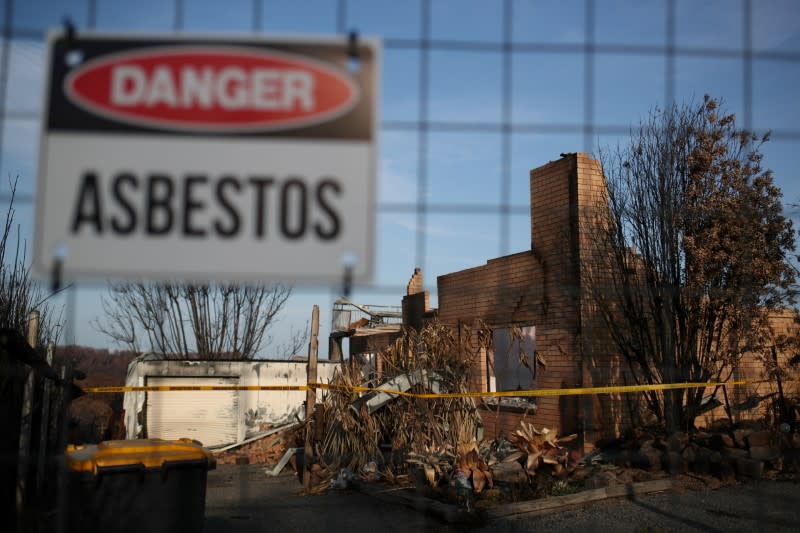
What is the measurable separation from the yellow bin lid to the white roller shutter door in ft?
29.0

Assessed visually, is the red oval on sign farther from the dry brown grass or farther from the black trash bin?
the dry brown grass

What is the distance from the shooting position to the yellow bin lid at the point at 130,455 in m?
4.61

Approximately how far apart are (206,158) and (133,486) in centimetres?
261

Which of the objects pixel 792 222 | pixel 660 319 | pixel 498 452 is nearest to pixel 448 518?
pixel 498 452

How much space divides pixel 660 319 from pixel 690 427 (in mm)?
1603

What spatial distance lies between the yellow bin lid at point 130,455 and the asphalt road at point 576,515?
2.83 metres

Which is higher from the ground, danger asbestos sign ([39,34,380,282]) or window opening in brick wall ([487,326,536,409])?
danger asbestos sign ([39,34,380,282])

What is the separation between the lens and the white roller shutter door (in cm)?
1359

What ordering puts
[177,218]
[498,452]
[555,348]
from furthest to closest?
[555,348] → [498,452] → [177,218]

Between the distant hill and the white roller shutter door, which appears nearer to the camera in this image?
the distant hill

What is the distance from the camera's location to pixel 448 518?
709cm

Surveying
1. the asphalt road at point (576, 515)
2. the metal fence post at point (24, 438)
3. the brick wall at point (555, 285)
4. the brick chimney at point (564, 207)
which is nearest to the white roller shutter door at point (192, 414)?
the asphalt road at point (576, 515)

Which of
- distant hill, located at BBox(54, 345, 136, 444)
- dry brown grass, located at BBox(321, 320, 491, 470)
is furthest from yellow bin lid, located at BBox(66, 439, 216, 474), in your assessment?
distant hill, located at BBox(54, 345, 136, 444)

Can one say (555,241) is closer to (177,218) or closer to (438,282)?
(438,282)
